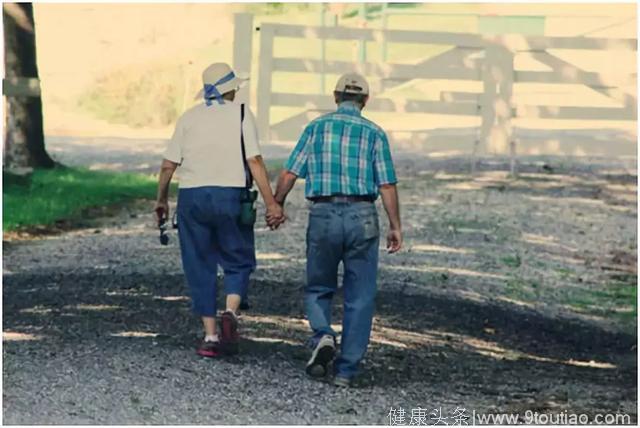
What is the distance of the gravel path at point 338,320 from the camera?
341 inches

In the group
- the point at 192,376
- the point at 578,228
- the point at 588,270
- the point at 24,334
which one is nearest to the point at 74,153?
the point at 578,228

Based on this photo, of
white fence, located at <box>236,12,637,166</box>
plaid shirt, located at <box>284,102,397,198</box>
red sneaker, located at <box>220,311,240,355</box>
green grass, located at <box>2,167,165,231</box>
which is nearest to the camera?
plaid shirt, located at <box>284,102,397,198</box>

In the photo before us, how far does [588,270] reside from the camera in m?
15.7

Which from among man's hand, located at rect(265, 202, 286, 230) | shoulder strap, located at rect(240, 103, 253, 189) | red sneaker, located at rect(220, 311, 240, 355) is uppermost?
shoulder strap, located at rect(240, 103, 253, 189)

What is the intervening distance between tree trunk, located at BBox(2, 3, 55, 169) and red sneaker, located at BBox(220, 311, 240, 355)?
11.1 m

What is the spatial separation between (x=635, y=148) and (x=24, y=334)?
46.7ft

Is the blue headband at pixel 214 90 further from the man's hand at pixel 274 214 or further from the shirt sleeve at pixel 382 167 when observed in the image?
the shirt sleeve at pixel 382 167

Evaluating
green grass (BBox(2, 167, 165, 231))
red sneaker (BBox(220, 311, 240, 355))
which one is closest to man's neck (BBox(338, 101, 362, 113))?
red sneaker (BBox(220, 311, 240, 355))

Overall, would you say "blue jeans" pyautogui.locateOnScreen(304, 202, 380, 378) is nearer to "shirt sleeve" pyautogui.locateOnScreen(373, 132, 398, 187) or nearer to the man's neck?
"shirt sleeve" pyautogui.locateOnScreen(373, 132, 398, 187)

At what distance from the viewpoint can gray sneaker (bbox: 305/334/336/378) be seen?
354 inches

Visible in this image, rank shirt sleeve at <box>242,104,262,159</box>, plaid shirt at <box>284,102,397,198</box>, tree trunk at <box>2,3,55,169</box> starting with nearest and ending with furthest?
plaid shirt at <box>284,102,397,198</box> < shirt sleeve at <box>242,104,262,159</box> < tree trunk at <box>2,3,55,169</box>

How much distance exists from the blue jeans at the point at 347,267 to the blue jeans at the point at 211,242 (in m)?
0.55

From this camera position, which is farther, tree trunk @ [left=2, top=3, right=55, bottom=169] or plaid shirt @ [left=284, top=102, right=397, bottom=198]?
tree trunk @ [left=2, top=3, right=55, bottom=169]

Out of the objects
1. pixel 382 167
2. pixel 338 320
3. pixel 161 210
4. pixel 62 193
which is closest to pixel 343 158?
pixel 382 167
